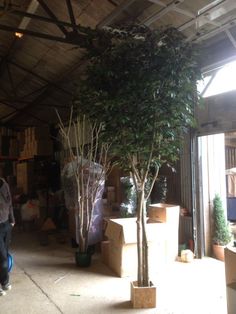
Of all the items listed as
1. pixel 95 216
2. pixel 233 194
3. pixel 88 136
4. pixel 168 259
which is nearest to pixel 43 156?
pixel 88 136

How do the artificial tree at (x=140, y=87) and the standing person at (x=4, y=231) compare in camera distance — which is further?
the standing person at (x=4, y=231)

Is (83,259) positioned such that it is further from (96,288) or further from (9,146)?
(9,146)

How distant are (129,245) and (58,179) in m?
5.34

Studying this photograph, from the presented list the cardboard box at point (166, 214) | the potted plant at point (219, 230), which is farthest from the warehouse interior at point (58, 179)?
the cardboard box at point (166, 214)

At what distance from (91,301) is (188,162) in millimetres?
2682

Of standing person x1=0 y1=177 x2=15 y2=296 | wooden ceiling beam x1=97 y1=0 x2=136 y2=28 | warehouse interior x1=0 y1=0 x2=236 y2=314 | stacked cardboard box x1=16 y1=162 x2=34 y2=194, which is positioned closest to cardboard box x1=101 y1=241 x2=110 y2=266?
warehouse interior x1=0 y1=0 x2=236 y2=314

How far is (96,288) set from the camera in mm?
4031

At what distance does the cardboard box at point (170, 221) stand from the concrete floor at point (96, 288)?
0.22m

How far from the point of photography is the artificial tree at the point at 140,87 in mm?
3086

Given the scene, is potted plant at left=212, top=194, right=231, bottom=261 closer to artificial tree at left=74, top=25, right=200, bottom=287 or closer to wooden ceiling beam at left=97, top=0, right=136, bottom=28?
artificial tree at left=74, top=25, right=200, bottom=287

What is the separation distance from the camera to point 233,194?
8.59 meters

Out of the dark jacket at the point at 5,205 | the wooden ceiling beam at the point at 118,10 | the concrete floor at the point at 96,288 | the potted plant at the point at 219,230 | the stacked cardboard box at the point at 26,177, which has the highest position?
the wooden ceiling beam at the point at 118,10

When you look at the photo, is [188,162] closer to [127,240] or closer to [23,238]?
[127,240]

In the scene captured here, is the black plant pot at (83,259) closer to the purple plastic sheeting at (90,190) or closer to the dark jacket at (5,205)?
the purple plastic sheeting at (90,190)
